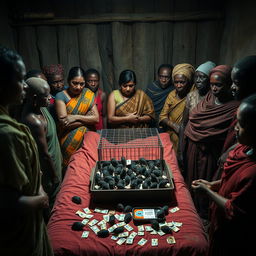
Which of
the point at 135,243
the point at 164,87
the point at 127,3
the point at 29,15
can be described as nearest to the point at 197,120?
the point at 164,87

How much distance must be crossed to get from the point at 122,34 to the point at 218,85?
88.9 inches

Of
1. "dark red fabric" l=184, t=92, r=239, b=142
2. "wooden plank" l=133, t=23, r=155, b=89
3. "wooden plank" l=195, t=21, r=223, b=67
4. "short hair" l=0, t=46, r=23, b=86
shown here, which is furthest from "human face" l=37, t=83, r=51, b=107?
"wooden plank" l=195, t=21, r=223, b=67

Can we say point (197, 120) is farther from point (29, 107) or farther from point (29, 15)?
point (29, 15)

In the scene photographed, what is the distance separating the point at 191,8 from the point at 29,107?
3341 mm

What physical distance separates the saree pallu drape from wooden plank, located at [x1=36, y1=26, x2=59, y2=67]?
4.28 ft

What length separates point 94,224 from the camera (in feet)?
6.70

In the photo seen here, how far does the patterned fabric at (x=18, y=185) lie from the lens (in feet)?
3.86

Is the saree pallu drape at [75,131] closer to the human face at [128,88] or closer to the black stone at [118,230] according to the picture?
the human face at [128,88]

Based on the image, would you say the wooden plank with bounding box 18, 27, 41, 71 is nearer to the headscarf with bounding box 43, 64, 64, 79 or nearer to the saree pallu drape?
the headscarf with bounding box 43, 64, 64, 79

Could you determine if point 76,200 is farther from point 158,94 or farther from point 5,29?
point 5,29

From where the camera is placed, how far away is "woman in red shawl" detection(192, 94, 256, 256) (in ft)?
4.71

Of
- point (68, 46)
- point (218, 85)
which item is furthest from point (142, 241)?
point (68, 46)

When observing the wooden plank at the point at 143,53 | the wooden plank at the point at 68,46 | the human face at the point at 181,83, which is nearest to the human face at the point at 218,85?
the human face at the point at 181,83

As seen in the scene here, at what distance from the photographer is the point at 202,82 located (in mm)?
3234
